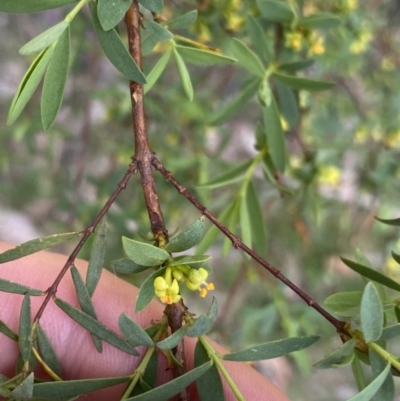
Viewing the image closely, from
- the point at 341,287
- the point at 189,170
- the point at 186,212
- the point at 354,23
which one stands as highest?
the point at 354,23

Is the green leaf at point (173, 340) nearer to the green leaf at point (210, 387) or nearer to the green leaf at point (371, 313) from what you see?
the green leaf at point (210, 387)

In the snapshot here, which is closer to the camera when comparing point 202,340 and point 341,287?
point 202,340

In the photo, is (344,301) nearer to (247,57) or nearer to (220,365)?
(220,365)

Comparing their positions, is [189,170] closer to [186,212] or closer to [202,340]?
[186,212]

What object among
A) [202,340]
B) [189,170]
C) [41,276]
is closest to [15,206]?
[189,170]

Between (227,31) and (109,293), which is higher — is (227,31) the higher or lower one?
the higher one

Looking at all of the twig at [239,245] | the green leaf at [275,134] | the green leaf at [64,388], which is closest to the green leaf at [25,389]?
the green leaf at [64,388]

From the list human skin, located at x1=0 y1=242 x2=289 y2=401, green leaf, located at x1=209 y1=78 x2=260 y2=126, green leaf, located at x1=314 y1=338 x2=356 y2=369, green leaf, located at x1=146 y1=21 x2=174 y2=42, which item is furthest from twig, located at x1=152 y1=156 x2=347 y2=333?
human skin, located at x1=0 y1=242 x2=289 y2=401
